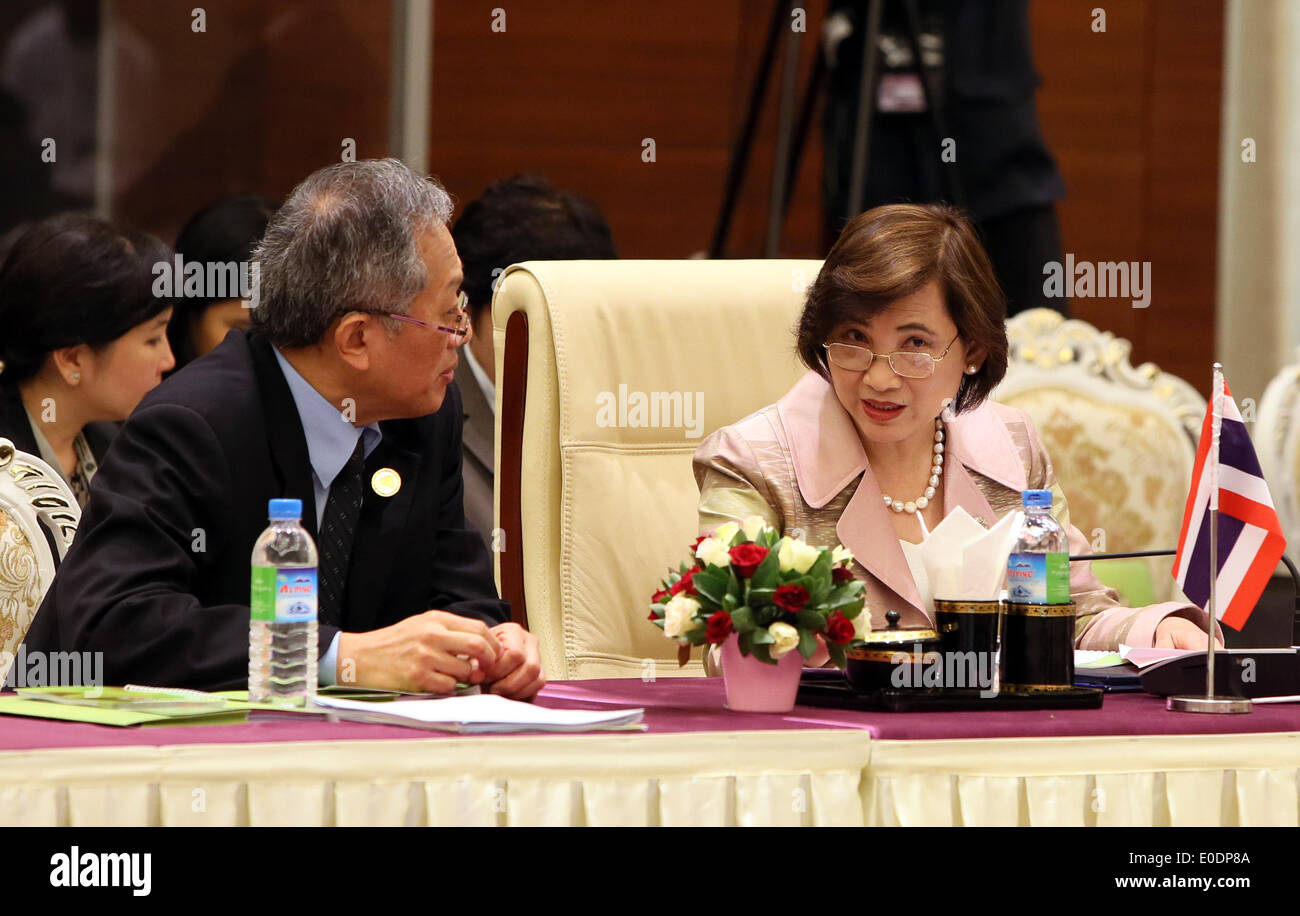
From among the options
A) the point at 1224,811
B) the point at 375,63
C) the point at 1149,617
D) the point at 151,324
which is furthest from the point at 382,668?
the point at 375,63

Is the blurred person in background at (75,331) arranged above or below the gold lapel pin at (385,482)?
above

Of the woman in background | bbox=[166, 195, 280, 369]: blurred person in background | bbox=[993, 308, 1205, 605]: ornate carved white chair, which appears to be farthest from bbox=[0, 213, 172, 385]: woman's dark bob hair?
bbox=[993, 308, 1205, 605]: ornate carved white chair

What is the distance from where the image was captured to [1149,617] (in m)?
2.14

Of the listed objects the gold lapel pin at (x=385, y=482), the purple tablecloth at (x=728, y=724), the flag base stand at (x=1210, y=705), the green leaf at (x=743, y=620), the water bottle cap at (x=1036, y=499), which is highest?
the gold lapel pin at (x=385, y=482)

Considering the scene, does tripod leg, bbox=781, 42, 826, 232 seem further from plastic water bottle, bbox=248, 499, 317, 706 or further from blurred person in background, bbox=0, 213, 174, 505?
plastic water bottle, bbox=248, 499, 317, 706

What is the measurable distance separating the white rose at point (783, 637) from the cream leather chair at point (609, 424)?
0.87 meters

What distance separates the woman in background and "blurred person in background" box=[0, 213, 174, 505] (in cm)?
138

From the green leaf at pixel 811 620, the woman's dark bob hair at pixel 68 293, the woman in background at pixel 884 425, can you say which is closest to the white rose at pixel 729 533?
the green leaf at pixel 811 620

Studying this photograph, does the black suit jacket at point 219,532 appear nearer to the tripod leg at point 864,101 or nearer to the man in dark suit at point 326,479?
the man in dark suit at point 326,479

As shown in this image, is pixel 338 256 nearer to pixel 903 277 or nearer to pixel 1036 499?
pixel 903 277

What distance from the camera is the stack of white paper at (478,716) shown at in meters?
1.50

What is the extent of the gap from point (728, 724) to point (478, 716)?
0.23m

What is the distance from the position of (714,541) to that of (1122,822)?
457mm

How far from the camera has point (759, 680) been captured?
169 centimetres
